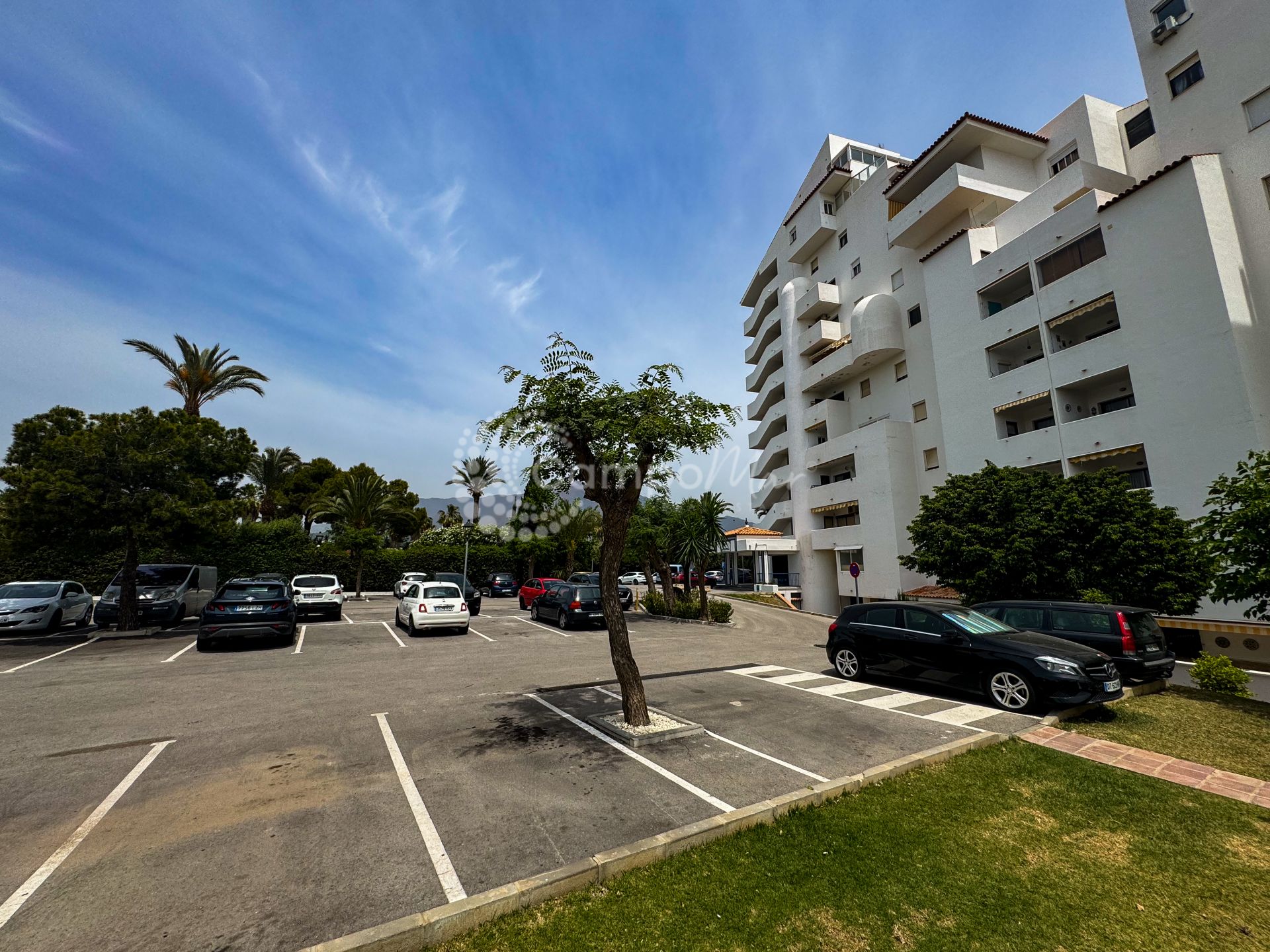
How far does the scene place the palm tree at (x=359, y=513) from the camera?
1106 inches

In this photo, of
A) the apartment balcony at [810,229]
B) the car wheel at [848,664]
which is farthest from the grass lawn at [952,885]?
the apartment balcony at [810,229]

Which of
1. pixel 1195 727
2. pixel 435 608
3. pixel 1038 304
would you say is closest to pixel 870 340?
pixel 1038 304

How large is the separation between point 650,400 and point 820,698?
223 inches

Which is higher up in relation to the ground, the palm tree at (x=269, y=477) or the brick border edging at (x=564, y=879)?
the palm tree at (x=269, y=477)

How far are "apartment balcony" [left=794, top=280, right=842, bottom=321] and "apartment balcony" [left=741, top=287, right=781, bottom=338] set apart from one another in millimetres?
2947

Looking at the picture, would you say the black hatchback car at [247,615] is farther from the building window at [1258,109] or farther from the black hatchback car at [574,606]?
the building window at [1258,109]

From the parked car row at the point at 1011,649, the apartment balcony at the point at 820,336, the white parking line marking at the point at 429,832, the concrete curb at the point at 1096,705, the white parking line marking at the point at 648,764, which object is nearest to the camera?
the white parking line marking at the point at 429,832

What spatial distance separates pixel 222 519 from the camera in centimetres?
1505

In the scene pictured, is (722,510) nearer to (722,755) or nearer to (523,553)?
(523,553)

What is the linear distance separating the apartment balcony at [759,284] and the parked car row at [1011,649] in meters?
34.0

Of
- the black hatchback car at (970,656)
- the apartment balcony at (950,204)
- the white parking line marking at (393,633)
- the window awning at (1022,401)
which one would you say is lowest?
the white parking line marking at (393,633)

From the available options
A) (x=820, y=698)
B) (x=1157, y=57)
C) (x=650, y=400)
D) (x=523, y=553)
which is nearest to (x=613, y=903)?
→ (x=650, y=400)

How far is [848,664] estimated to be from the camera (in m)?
10.2

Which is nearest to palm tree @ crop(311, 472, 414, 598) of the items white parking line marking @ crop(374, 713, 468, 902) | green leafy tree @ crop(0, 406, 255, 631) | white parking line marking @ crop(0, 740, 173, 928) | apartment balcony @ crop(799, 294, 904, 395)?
green leafy tree @ crop(0, 406, 255, 631)
